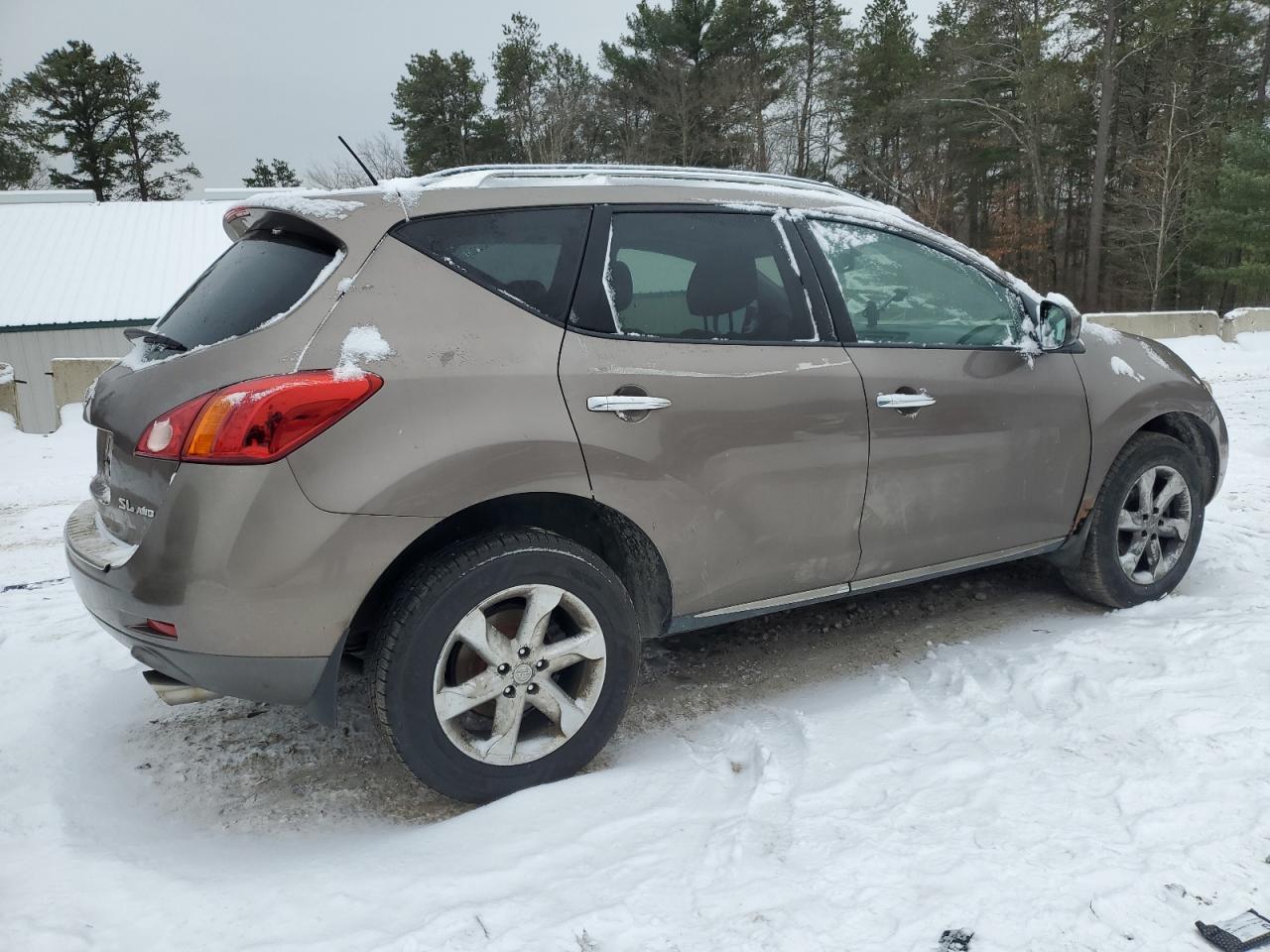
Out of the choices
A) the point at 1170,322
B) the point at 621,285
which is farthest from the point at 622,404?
the point at 1170,322

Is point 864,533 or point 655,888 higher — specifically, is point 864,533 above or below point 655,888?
above

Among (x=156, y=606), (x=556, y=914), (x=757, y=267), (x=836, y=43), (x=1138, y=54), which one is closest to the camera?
(x=556, y=914)

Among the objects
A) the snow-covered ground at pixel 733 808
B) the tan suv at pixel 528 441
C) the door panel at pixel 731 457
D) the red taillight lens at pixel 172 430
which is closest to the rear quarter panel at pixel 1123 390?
the tan suv at pixel 528 441

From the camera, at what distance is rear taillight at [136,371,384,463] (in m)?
2.28

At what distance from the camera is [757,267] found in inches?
124

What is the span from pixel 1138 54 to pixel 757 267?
36204mm

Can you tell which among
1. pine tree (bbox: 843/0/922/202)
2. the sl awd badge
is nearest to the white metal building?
the sl awd badge

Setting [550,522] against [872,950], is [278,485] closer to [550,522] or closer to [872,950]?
[550,522]

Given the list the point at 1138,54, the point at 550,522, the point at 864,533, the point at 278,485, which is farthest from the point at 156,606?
the point at 1138,54

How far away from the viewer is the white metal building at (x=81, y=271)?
74.9 ft

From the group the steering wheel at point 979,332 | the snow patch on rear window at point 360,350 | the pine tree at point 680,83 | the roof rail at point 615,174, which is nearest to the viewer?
the snow patch on rear window at point 360,350

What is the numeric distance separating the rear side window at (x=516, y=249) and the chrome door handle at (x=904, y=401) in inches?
46.9

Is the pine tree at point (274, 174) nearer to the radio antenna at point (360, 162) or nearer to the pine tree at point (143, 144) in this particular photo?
the pine tree at point (143, 144)

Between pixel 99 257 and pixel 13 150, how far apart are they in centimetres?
2259
